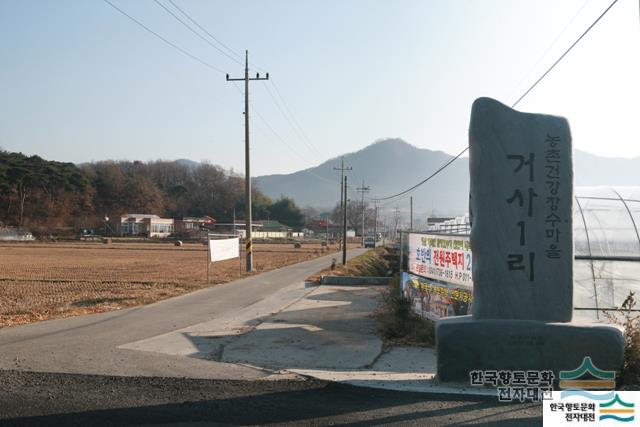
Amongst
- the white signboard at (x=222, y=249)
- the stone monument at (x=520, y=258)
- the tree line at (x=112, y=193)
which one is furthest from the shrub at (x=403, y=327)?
the tree line at (x=112, y=193)

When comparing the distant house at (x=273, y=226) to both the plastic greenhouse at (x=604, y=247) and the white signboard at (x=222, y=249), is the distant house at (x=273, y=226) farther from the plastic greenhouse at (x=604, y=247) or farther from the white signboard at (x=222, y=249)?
the plastic greenhouse at (x=604, y=247)

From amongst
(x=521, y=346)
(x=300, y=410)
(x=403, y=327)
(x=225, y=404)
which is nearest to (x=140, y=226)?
(x=403, y=327)

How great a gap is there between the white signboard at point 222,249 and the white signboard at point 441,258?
11241 millimetres

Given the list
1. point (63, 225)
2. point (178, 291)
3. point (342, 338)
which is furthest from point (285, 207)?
point (342, 338)

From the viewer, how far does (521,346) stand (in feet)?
25.1

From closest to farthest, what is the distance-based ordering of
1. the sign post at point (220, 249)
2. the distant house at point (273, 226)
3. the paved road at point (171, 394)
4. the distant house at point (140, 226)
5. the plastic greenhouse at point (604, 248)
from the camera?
the paved road at point (171, 394) → the plastic greenhouse at point (604, 248) → the sign post at point (220, 249) → the distant house at point (140, 226) → the distant house at point (273, 226)

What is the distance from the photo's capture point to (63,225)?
10306 cm

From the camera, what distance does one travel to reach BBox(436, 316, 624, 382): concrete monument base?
7582mm

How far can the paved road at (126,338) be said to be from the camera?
8539 mm

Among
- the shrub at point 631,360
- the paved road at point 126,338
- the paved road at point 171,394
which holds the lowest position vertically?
the paved road at point 126,338

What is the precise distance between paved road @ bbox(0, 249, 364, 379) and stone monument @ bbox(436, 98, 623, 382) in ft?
10.2

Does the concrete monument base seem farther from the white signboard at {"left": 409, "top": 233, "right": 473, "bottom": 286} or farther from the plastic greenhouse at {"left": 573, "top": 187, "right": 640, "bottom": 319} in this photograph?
the white signboard at {"left": 409, "top": 233, "right": 473, "bottom": 286}

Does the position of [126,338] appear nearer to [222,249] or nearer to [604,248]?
[604,248]

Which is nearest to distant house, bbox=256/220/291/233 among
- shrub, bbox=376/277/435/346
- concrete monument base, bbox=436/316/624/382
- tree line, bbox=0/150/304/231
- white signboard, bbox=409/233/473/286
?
tree line, bbox=0/150/304/231
